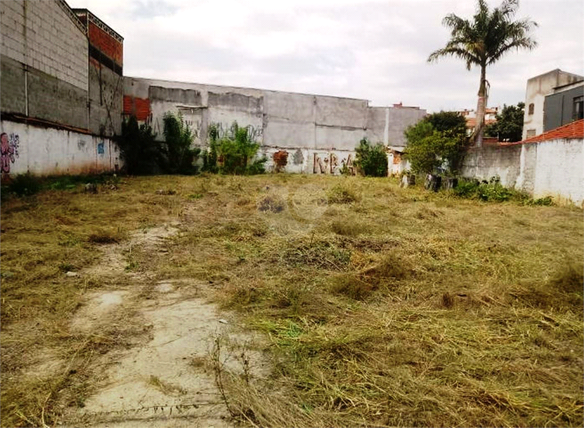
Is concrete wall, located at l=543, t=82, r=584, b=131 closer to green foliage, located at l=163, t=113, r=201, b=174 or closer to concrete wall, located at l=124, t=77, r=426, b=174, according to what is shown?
concrete wall, located at l=124, t=77, r=426, b=174

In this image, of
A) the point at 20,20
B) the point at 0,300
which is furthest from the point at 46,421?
the point at 20,20

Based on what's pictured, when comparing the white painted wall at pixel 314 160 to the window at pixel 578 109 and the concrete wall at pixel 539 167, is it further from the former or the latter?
the window at pixel 578 109

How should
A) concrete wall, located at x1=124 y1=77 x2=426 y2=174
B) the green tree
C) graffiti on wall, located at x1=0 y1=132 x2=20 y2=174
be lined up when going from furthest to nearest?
the green tree < concrete wall, located at x1=124 y1=77 x2=426 y2=174 < graffiti on wall, located at x1=0 y1=132 x2=20 y2=174

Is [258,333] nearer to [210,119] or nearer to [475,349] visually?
[475,349]

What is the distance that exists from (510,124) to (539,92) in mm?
5532

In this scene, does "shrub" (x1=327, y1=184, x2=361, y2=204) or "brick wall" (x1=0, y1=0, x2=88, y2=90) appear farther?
"shrub" (x1=327, y1=184, x2=361, y2=204)

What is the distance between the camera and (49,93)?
1411cm

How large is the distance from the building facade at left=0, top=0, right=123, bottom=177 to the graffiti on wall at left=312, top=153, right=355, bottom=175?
44.8ft

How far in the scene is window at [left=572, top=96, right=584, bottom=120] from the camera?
73.3 feet

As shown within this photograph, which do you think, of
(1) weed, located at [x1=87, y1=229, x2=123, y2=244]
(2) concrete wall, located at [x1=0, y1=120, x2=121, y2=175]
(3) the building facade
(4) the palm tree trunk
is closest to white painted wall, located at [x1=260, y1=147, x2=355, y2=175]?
(4) the palm tree trunk

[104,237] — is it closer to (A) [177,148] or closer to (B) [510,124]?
(A) [177,148]

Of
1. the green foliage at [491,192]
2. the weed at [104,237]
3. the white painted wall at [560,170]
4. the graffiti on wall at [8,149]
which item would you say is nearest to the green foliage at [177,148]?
the graffiti on wall at [8,149]

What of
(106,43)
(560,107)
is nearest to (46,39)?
(106,43)

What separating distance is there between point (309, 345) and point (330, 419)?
2.84ft
